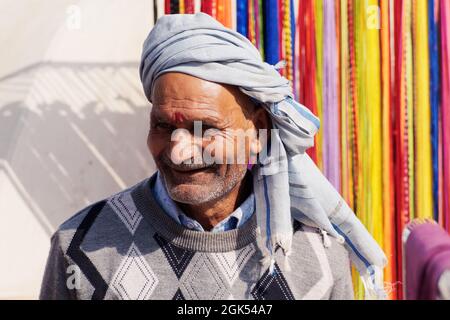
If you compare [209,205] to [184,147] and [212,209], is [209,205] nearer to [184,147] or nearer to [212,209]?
[212,209]

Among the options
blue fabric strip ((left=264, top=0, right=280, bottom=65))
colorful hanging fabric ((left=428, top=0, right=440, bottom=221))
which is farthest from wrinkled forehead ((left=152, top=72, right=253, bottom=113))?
colorful hanging fabric ((left=428, top=0, right=440, bottom=221))

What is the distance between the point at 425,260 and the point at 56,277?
3.57 feet

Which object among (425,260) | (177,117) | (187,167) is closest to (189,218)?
(187,167)

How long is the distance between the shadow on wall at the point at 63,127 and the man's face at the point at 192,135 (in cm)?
98

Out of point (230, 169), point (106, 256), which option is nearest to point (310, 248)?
point (230, 169)

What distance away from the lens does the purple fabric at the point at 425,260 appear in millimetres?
941

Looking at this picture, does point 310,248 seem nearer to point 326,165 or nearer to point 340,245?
point 340,245

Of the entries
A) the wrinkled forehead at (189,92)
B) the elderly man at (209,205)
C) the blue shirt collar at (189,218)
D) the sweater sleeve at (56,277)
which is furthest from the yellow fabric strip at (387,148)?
the sweater sleeve at (56,277)

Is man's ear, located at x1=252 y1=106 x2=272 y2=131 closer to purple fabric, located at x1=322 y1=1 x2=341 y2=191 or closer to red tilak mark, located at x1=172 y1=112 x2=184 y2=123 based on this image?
red tilak mark, located at x1=172 y1=112 x2=184 y2=123

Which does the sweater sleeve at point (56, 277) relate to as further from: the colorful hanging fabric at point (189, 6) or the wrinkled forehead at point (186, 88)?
the colorful hanging fabric at point (189, 6)

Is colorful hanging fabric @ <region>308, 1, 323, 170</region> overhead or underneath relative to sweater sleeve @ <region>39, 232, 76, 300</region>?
overhead

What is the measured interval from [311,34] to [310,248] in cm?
92

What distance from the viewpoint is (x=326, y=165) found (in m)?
2.41

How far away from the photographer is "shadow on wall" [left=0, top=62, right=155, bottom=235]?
265 cm
